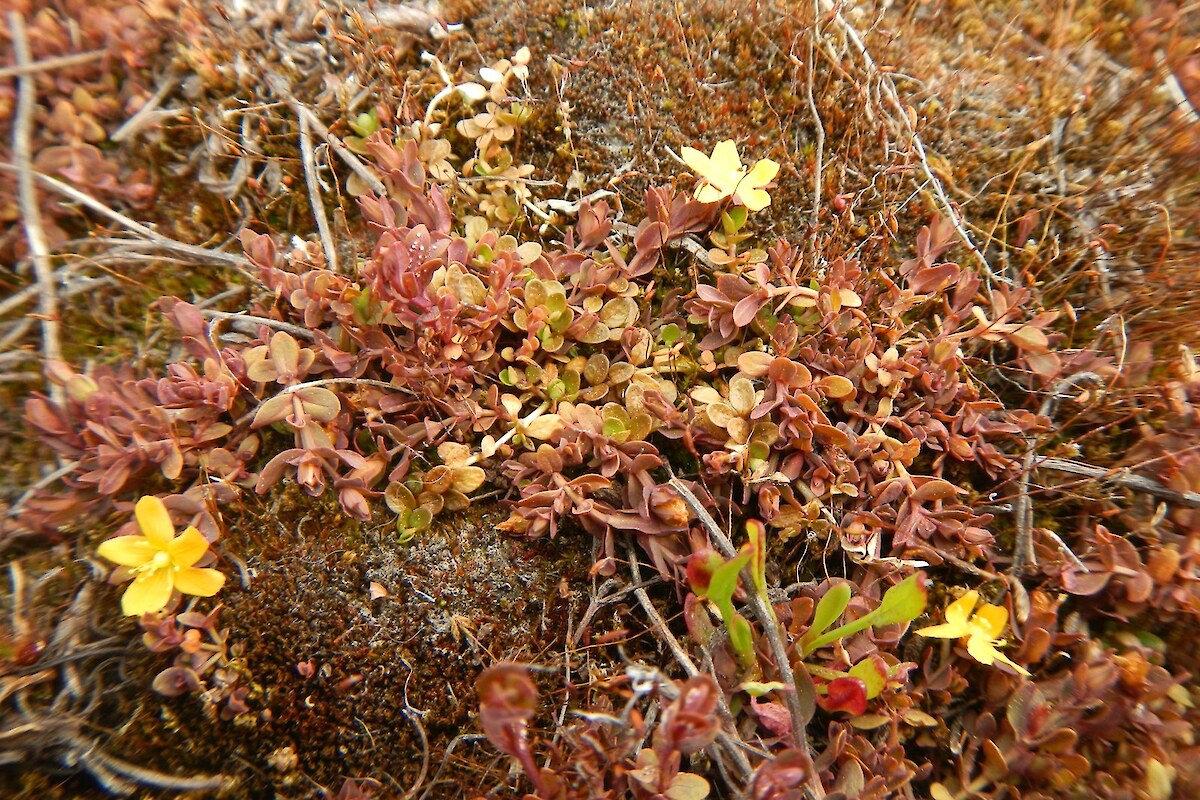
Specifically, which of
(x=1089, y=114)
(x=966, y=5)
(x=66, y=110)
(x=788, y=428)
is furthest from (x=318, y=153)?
(x=1089, y=114)

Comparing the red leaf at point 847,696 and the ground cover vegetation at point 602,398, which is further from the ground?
the ground cover vegetation at point 602,398

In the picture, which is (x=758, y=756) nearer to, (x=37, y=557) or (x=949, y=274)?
(x=949, y=274)

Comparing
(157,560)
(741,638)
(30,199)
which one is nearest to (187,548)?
(157,560)

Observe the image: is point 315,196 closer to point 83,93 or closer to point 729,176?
point 83,93

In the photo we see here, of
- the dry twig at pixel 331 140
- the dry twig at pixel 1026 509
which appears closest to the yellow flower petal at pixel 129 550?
the dry twig at pixel 331 140

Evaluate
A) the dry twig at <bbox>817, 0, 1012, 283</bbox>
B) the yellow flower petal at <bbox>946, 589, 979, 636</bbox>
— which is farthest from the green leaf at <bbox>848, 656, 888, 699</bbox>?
the dry twig at <bbox>817, 0, 1012, 283</bbox>

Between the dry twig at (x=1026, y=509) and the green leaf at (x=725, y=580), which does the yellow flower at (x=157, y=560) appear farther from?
the dry twig at (x=1026, y=509)

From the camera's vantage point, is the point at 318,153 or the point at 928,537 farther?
the point at 318,153
